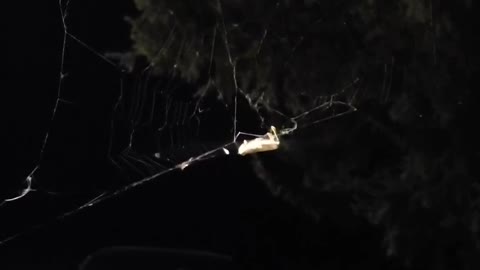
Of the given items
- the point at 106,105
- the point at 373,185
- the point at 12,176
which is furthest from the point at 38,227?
the point at 373,185

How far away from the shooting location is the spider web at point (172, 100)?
1.41 metres

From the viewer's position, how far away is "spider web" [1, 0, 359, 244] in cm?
141

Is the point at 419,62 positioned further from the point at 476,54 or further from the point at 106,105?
the point at 106,105

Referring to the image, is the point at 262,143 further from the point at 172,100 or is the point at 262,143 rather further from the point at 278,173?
the point at 172,100

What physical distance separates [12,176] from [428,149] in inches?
45.0

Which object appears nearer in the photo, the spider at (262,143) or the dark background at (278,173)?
the dark background at (278,173)

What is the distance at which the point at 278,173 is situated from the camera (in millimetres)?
1576

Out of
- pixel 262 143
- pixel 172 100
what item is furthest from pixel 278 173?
pixel 172 100

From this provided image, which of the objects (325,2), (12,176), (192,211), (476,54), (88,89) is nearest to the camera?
(476,54)

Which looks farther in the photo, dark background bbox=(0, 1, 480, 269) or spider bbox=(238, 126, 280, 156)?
spider bbox=(238, 126, 280, 156)

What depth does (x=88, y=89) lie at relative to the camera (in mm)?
1604

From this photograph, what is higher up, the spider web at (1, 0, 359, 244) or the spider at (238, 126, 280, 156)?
the spider web at (1, 0, 359, 244)

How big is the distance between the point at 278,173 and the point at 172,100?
40 centimetres

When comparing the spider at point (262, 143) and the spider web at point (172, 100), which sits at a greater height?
the spider web at point (172, 100)
